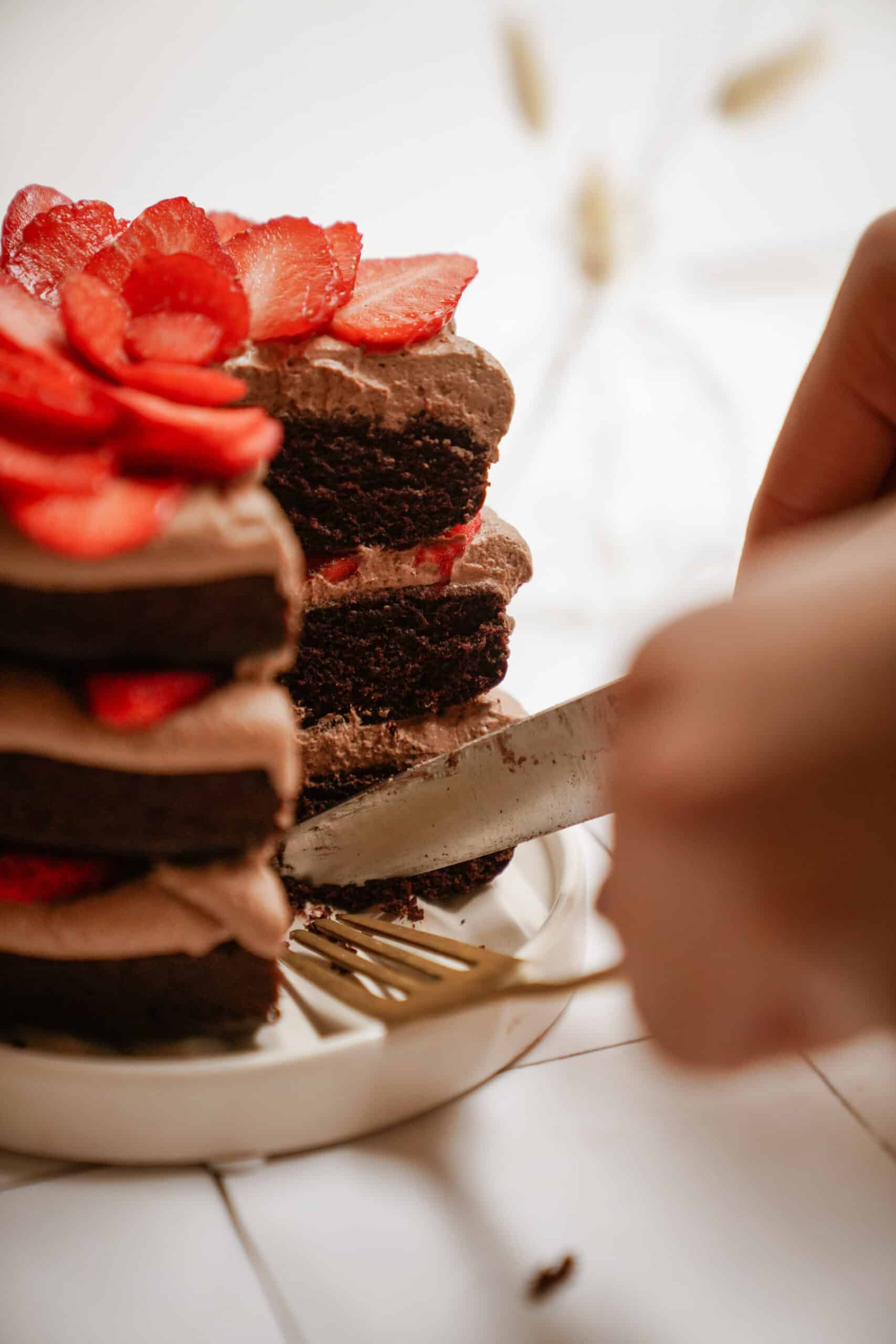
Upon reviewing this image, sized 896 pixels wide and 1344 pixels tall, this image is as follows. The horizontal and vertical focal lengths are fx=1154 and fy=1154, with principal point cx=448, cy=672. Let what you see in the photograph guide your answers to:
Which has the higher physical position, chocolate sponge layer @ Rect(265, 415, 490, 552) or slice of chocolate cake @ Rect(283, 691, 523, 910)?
chocolate sponge layer @ Rect(265, 415, 490, 552)

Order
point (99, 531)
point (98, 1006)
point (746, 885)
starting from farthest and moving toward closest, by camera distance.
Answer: point (98, 1006) → point (99, 531) → point (746, 885)

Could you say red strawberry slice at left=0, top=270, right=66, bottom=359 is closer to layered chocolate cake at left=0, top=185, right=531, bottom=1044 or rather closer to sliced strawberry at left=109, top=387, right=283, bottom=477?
layered chocolate cake at left=0, top=185, right=531, bottom=1044

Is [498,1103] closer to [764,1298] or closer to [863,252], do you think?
[764,1298]

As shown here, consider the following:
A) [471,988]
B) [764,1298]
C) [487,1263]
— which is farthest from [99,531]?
[764,1298]

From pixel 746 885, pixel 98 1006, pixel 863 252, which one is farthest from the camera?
pixel 863 252

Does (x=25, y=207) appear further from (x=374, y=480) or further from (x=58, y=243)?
(x=374, y=480)

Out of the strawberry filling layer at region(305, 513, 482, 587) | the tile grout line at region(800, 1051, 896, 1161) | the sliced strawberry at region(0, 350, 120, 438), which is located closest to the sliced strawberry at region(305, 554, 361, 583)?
the strawberry filling layer at region(305, 513, 482, 587)

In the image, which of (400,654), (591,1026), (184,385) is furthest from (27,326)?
Result: (591,1026)

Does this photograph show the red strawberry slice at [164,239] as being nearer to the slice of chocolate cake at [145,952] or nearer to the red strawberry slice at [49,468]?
the red strawberry slice at [49,468]
